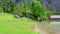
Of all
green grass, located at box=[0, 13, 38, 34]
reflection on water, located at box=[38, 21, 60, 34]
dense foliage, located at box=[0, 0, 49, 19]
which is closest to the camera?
green grass, located at box=[0, 13, 38, 34]

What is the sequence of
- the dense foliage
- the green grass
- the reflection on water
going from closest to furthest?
the green grass
the reflection on water
the dense foliage

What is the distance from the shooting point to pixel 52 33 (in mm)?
18406

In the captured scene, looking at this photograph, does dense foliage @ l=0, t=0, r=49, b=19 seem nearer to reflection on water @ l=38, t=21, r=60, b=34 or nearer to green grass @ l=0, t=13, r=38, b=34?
reflection on water @ l=38, t=21, r=60, b=34

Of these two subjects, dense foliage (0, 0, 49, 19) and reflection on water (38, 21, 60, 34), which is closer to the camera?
reflection on water (38, 21, 60, 34)

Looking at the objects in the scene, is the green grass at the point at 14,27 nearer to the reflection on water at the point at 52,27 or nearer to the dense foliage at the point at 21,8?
the reflection on water at the point at 52,27

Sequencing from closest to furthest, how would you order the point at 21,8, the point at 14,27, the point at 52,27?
the point at 14,27, the point at 52,27, the point at 21,8

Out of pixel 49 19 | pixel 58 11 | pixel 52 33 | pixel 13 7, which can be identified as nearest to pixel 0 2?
pixel 13 7

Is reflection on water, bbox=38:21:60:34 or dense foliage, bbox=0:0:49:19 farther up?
dense foliage, bbox=0:0:49:19

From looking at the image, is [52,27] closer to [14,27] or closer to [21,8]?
[14,27]

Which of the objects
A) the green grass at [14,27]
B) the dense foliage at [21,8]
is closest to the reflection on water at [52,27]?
the green grass at [14,27]

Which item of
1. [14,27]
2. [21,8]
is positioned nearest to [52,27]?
[14,27]

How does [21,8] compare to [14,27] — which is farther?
[21,8]

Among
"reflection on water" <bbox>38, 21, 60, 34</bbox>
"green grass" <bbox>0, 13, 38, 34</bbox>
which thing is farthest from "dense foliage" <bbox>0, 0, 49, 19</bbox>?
"green grass" <bbox>0, 13, 38, 34</bbox>

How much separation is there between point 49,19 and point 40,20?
2.54 meters
